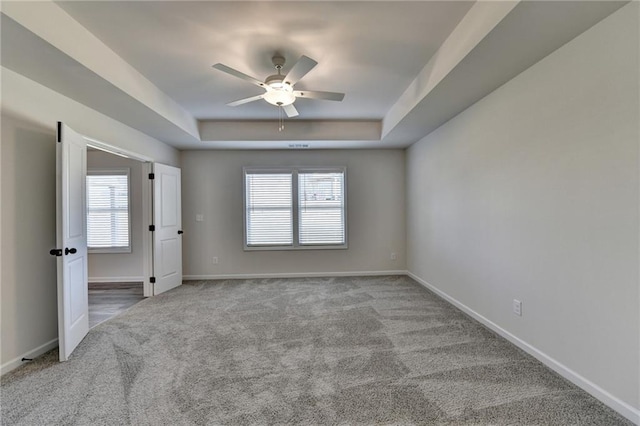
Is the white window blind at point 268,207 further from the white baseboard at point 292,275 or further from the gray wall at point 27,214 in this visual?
the gray wall at point 27,214

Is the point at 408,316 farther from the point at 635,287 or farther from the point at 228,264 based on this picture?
the point at 228,264

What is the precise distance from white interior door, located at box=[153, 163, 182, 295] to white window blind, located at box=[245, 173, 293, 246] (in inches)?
47.8

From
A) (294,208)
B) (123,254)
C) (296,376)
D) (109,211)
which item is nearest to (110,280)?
(123,254)

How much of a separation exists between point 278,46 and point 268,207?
11.0 feet

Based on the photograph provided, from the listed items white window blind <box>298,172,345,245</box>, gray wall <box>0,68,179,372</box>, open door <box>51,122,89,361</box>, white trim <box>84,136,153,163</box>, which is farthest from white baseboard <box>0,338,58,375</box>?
white window blind <box>298,172,345,245</box>

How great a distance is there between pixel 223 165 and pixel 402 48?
3.87m

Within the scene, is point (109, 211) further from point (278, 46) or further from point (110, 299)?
point (278, 46)

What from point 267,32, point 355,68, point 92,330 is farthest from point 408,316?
point 92,330

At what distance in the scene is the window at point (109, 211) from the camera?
5.54 meters

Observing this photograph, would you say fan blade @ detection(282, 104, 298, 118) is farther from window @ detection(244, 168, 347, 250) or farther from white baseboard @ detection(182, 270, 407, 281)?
white baseboard @ detection(182, 270, 407, 281)

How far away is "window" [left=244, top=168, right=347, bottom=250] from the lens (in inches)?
218

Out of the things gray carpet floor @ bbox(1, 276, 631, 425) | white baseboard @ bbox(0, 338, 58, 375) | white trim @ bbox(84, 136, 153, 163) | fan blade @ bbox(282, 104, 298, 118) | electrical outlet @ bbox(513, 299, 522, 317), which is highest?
fan blade @ bbox(282, 104, 298, 118)

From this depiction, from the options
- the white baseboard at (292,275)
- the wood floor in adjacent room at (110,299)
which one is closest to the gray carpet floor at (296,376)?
the wood floor in adjacent room at (110,299)

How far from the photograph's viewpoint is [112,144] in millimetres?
3553
